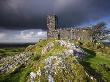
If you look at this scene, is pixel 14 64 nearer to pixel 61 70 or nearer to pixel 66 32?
pixel 61 70

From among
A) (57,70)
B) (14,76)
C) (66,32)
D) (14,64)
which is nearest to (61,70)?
(57,70)

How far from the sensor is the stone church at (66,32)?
11444cm

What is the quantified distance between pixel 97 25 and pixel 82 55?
77549mm

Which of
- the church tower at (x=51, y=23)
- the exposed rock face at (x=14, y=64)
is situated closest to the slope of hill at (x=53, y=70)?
the exposed rock face at (x=14, y=64)

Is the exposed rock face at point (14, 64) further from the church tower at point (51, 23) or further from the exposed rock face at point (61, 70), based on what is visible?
the church tower at point (51, 23)

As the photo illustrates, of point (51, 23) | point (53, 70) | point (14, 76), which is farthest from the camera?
point (51, 23)

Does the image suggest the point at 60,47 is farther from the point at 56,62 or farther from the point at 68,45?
the point at 56,62

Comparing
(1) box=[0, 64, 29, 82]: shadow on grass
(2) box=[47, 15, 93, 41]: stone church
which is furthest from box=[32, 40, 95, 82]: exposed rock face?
(2) box=[47, 15, 93, 41]: stone church

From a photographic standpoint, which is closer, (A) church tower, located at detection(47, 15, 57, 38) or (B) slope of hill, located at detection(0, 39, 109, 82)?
(B) slope of hill, located at detection(0, 39, 109, 82)

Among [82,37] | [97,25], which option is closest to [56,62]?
[82,37]

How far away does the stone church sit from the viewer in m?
114

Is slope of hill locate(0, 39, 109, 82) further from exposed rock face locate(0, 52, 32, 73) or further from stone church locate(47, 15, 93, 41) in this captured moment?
stone church locate(47, 15, 93, 41)

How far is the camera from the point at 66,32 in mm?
120750

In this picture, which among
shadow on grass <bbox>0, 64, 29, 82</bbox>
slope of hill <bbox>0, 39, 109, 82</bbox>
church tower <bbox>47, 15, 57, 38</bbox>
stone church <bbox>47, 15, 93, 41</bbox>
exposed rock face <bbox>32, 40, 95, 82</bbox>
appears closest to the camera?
exposed rock face <bbox>32, 40, 95, 82</bbox>
